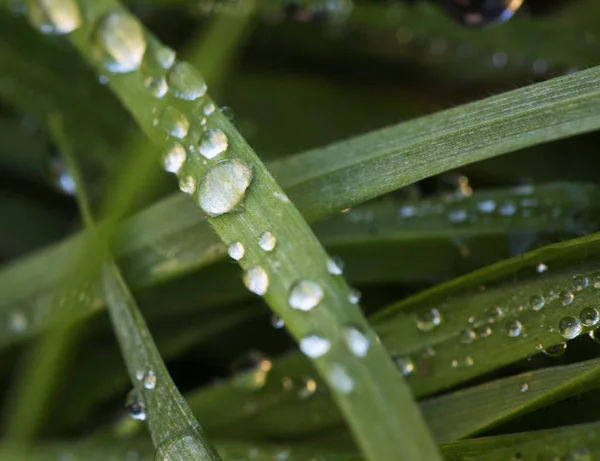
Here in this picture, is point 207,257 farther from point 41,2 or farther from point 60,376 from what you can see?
point 41,2

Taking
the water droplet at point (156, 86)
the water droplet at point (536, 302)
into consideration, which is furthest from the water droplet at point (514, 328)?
the water droplet at point (156, 86)

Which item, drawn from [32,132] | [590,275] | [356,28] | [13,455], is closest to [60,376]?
[13,455]

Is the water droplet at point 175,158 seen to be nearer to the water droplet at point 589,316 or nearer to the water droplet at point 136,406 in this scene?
the water droplet at point 136,406

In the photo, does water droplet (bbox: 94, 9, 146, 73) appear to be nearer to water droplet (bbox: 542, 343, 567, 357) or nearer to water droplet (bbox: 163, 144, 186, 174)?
water droplet (bbox: 163, 144, 186, 174)

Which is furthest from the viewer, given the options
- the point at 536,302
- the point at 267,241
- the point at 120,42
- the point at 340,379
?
the point at 120,42

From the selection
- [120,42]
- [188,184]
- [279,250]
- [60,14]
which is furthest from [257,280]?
[60,14]

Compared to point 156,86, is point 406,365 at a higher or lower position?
lower

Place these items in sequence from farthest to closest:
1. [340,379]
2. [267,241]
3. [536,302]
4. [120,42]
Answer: [120,42], [536,302], [267,241], [340,379]

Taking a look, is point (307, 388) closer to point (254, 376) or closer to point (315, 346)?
point (254, 376)
